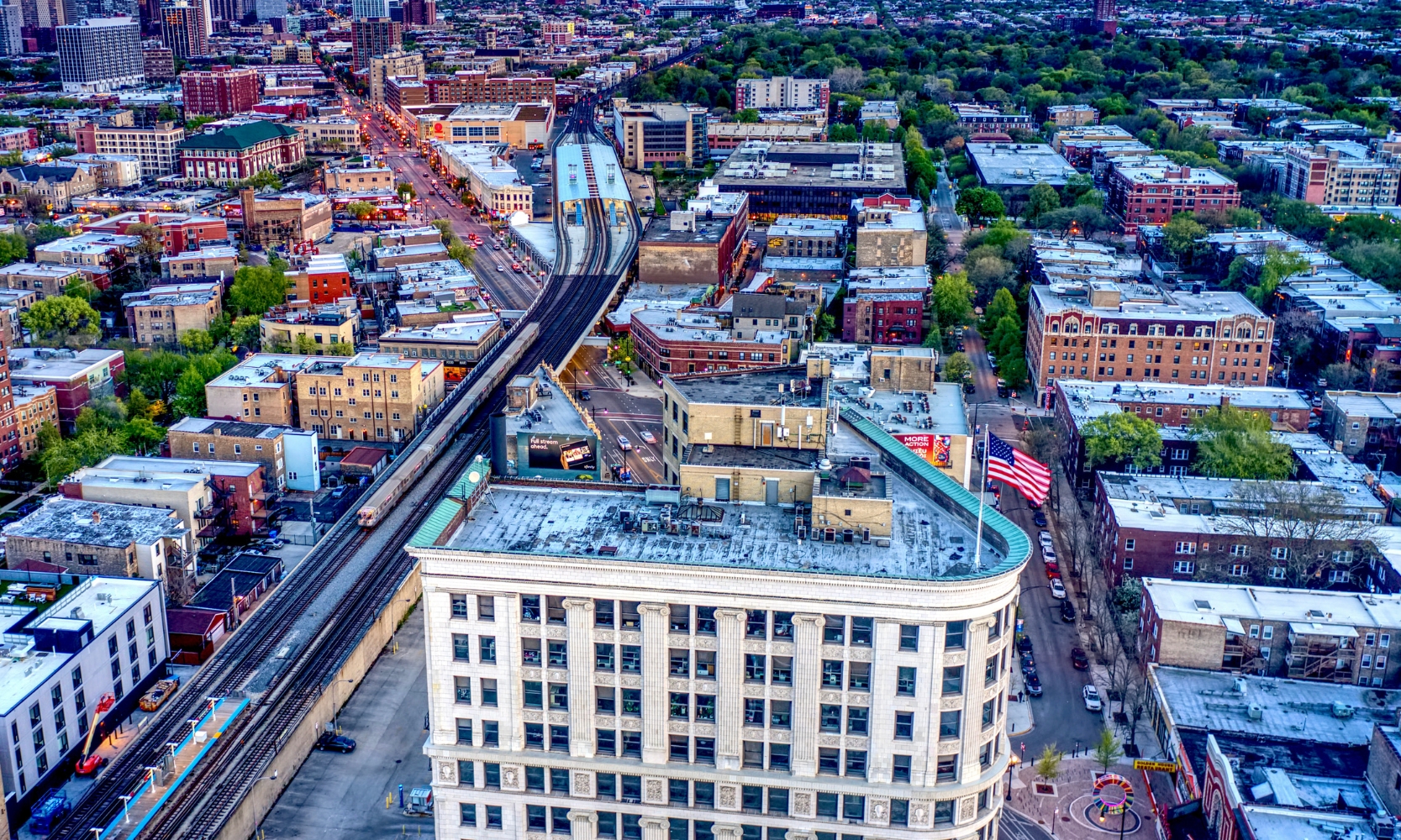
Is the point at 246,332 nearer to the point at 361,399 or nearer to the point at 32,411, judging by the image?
the point at 32,411

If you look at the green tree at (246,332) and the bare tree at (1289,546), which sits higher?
the green tree at (246,332)

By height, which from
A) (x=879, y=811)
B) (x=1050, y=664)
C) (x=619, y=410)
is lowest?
(x=1050, y=664)

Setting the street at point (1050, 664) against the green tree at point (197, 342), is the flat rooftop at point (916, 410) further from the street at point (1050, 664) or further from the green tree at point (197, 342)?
the green tree at point (197, 342)

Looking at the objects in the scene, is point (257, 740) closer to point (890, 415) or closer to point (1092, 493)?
point (890, 415)

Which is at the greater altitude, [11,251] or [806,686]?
[806,686]

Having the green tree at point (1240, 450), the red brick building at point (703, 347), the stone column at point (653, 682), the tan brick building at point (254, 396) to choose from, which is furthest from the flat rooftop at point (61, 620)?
the green tree at point (1240, 450)

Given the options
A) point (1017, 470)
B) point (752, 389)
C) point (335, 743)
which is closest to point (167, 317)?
point (335, 743)

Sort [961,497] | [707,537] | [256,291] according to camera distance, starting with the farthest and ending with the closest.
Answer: [256,291]
[961,497]
[707,537]
